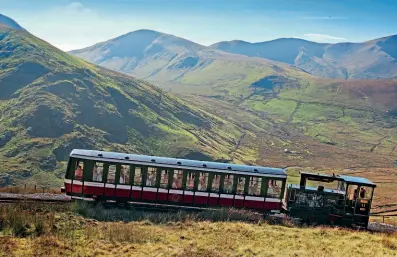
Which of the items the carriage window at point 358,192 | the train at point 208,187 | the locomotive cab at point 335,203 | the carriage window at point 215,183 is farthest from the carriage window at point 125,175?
the carriage window at point 358,192

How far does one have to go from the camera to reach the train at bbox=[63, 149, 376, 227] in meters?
29.4

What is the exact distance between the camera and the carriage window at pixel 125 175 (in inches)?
1167

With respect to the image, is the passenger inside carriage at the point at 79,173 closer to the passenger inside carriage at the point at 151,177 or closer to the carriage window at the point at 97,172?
the carriage window at the point at 97,172

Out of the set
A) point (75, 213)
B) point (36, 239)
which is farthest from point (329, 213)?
point (36, 239)

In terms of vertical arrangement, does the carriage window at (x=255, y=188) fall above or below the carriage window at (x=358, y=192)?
below

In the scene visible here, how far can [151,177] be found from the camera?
30.1 m

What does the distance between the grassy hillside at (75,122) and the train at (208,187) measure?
268ft

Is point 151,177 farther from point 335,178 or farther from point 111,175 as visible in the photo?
point 335,178

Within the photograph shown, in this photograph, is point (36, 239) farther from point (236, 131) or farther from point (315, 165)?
point (236, 131)

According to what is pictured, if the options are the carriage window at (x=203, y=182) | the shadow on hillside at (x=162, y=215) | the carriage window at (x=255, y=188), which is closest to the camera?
the shadow on hillside at (x=162, y=215)

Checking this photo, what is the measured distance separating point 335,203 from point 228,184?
27.6ft

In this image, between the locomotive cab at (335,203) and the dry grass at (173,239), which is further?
the locomotive cab at (335,203)

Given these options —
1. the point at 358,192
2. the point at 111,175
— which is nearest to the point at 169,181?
the point at 111,175

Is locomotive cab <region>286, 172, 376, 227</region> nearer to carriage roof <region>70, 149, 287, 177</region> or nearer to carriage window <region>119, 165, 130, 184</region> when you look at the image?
carriage roof <region>70, 149, 287, 177</region>
